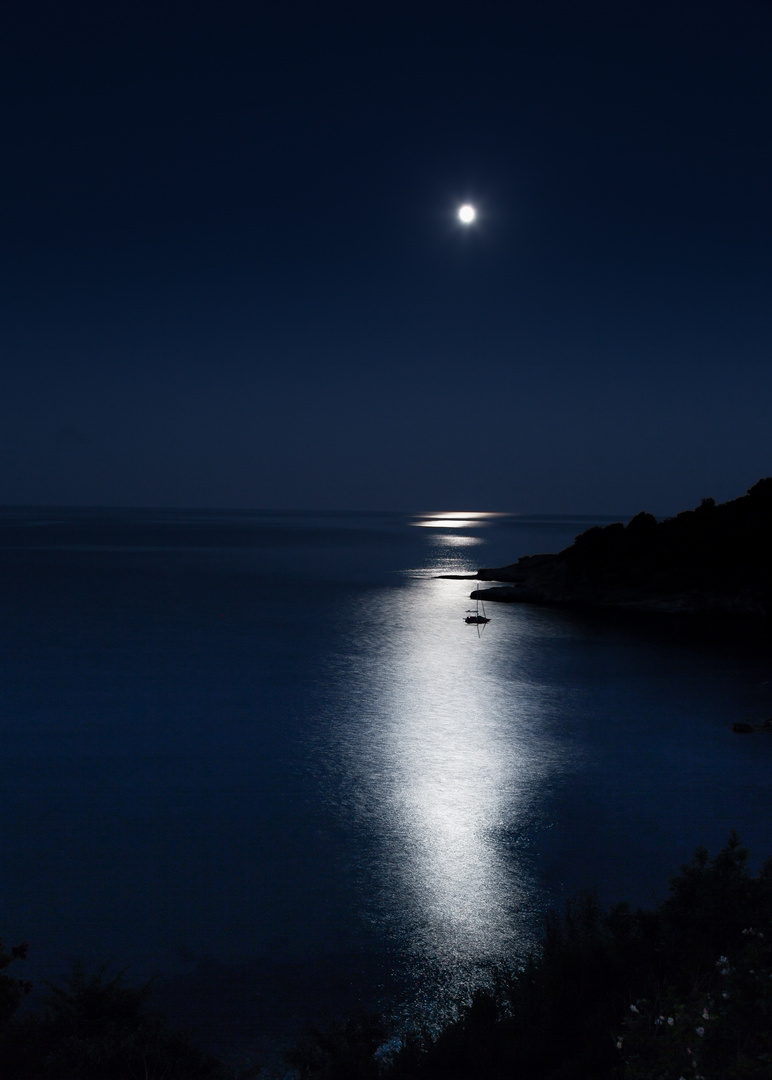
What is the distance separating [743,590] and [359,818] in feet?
211

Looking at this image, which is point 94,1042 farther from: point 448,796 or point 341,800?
point 448,796

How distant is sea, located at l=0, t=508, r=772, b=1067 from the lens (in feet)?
54.9

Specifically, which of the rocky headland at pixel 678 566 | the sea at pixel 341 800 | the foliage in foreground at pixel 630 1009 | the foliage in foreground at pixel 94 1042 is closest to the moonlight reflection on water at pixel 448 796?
the sea at pixel 341 800

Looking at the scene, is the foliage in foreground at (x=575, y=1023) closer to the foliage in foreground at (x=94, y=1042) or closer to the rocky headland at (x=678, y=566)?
the foliage in foreground at (x=94, y=1042)

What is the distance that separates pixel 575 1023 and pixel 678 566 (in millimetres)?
75645

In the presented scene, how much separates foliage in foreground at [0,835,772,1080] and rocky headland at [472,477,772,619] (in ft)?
218

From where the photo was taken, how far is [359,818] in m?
25.3

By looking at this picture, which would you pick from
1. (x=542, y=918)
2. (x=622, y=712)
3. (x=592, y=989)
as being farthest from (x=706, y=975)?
(x=622, y=712)

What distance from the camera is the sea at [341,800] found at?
1673 cm

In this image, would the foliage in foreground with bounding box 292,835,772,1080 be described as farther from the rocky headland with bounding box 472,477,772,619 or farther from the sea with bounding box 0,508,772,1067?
the rocky headland with bounding box 472,477,772,619

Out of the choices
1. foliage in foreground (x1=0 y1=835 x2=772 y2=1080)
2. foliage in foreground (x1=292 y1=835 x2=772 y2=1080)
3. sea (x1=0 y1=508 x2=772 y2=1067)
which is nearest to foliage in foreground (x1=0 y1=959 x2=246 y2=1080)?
foliage in foreground (x1=0 y1=835 x2=772 y2=1080)

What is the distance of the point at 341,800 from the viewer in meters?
27.2

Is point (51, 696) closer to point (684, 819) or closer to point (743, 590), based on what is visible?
point (684, 819)

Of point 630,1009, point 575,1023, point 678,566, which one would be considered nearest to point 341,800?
point 575,1023
